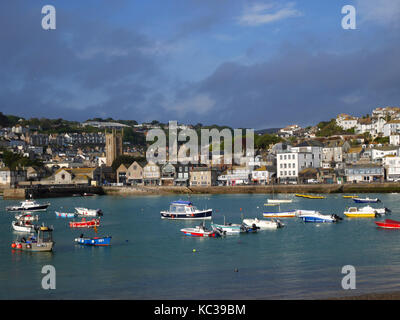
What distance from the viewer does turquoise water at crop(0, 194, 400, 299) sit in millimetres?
19203

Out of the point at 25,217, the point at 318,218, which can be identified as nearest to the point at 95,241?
the point at 25,217

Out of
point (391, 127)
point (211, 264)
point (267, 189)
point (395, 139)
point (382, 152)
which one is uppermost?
point (391, 127)

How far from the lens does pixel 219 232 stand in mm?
32719

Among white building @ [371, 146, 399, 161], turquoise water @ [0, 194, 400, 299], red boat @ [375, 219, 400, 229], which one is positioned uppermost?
white building @ [371, 146, 399, 161]

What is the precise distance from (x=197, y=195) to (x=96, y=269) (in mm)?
55597

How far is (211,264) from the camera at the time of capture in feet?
79.2

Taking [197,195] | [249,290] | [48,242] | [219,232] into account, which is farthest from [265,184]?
[249,290]

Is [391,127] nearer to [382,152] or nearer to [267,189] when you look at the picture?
[382,152]

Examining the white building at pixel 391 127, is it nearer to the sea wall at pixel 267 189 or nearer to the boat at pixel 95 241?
the sea wall at pixel 267 189

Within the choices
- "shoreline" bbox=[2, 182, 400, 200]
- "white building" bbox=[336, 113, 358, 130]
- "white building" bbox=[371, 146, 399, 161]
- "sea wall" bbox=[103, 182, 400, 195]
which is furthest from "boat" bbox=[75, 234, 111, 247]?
"white building" bbox=[336, 113, 358, 130]

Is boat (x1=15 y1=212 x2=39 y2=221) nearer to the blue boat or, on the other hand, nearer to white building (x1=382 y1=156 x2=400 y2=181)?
the blue boat

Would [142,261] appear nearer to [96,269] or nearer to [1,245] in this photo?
[96,269]

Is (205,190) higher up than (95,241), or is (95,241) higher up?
(205,190)

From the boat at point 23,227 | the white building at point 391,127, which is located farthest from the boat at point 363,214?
the white building at point 391,127
